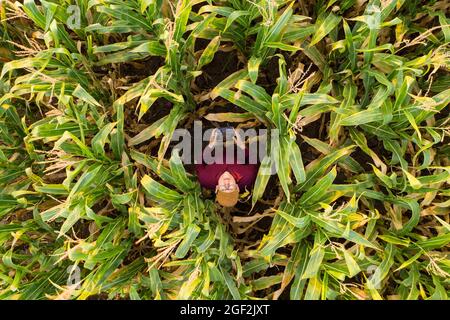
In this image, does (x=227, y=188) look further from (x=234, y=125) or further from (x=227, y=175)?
(x=234, y=125)

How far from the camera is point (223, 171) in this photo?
43.1 inches

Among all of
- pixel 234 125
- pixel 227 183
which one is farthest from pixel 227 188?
pixel 234 125

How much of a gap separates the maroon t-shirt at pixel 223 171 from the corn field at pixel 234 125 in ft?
0.14

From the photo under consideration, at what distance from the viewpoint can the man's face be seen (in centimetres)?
106

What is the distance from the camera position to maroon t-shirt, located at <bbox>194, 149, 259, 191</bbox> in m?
1.10

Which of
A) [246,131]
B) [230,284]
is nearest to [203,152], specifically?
[246,131]

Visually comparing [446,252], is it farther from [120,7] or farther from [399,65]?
[120,7]

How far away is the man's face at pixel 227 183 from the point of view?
106 centimetres

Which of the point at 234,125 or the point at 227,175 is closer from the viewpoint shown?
the point at 227,175

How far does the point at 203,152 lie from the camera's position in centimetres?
115

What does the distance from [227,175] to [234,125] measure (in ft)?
0.71

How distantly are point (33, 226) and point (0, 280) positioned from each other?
16 centimetres

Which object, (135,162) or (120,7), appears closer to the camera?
(120,7)

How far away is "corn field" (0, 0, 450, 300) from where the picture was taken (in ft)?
3.31
